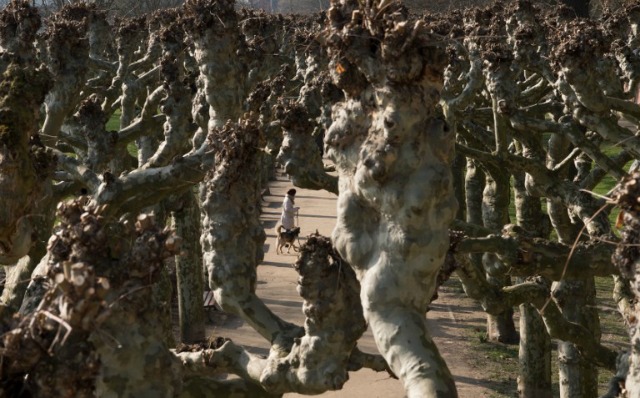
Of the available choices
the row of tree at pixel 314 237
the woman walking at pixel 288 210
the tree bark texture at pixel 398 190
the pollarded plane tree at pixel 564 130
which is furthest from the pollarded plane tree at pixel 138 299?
the woman walking at pixel 288 210

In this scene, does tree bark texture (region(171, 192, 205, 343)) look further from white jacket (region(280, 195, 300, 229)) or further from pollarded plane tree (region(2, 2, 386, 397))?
white jacket (region(280, 195, 300, 229))

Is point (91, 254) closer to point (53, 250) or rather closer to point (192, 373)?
point (53, 250)

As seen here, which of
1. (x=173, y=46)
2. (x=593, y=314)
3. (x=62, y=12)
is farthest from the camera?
(x=62, y=12)

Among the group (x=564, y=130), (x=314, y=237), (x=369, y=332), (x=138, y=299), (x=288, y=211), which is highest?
(x=564, y=130)

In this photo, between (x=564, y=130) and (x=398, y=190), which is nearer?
(x=398, y=190)

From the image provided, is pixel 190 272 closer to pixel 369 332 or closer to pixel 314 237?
pixel 369 332

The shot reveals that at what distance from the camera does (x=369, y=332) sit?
1658cm

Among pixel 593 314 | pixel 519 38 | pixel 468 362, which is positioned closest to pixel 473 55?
pixel 519 38

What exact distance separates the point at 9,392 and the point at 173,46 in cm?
1093

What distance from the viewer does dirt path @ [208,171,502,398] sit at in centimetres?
1411

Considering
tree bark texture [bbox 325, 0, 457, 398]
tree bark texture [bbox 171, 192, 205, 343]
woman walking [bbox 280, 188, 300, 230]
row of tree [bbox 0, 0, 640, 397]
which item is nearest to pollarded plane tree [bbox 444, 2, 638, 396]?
row of tree [bbox 0, 0, 640, 397]

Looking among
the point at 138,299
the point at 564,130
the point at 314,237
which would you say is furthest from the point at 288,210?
the point at 138,299

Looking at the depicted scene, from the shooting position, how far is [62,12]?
15.8m

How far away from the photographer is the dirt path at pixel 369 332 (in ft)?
46.3
